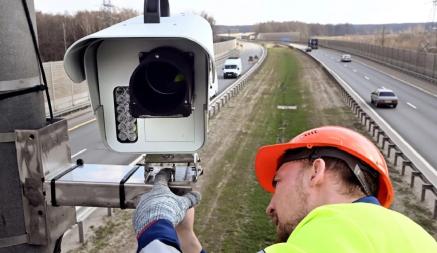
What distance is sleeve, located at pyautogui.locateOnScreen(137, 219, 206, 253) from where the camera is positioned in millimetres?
1555

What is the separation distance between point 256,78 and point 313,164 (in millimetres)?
47784

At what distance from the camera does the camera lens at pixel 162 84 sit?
188 centimetres

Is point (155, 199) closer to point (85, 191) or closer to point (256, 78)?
point (85, 191)

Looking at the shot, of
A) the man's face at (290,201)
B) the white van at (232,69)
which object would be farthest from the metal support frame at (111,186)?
the white van at (232,69)

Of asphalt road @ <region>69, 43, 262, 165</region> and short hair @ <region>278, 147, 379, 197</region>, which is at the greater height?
short hair @ <region>278, 147, 379, 197</region>

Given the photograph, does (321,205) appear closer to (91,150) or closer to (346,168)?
(346,168)

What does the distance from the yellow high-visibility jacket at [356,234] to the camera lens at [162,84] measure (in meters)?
0.74

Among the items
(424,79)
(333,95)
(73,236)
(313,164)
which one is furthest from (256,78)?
(313,164)

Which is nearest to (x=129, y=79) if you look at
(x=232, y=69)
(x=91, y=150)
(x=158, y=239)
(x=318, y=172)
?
(x=158, y=239)

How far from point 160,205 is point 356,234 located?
2.35 feet

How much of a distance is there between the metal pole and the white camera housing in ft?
0.56

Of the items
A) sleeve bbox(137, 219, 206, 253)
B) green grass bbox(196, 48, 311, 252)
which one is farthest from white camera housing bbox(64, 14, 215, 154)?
green grass bbox(196, 48, 311, 252)

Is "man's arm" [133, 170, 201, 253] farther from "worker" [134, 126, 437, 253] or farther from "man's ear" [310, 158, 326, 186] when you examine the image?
"man's ear" [310, 158, 326, 186]

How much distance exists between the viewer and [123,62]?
2010 millimetres
